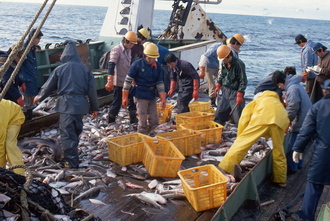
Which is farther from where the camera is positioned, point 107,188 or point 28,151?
point 28,151

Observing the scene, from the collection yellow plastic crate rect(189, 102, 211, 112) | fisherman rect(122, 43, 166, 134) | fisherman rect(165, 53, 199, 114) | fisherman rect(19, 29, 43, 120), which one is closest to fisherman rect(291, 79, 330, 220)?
fisherman rect(122, 43, 166, 134)

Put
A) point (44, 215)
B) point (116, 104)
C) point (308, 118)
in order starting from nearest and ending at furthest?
point (44, 215), point (308, 118), point (116, 104)

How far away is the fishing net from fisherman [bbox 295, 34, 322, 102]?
313 inches

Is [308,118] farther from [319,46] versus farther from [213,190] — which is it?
[319,46]

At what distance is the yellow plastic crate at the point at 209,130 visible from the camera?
7.65 meters

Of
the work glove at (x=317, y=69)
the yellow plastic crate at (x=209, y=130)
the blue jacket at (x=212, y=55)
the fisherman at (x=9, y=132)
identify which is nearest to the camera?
the fisherman at (x=9, y=132)

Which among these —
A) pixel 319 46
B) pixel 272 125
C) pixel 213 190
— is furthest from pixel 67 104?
pixel 319 46

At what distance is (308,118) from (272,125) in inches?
35.9

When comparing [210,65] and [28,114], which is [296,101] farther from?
[28,114]

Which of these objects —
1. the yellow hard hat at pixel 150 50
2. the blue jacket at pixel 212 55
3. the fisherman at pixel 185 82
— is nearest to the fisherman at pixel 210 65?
the blue jacket at pixel 212 55

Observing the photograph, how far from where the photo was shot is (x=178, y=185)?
570 centimetres

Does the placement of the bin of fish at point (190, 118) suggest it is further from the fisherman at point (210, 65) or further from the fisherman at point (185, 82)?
the fisherman at point (210, 65)

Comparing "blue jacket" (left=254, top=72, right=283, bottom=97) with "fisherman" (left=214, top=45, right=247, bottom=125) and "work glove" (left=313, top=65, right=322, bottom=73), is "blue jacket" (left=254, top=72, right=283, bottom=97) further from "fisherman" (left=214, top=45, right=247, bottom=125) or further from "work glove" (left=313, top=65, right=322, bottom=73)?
"work glove" (left=313, top=65, right=322, bottom=73)

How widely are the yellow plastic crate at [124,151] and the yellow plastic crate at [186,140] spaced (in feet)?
1.65
